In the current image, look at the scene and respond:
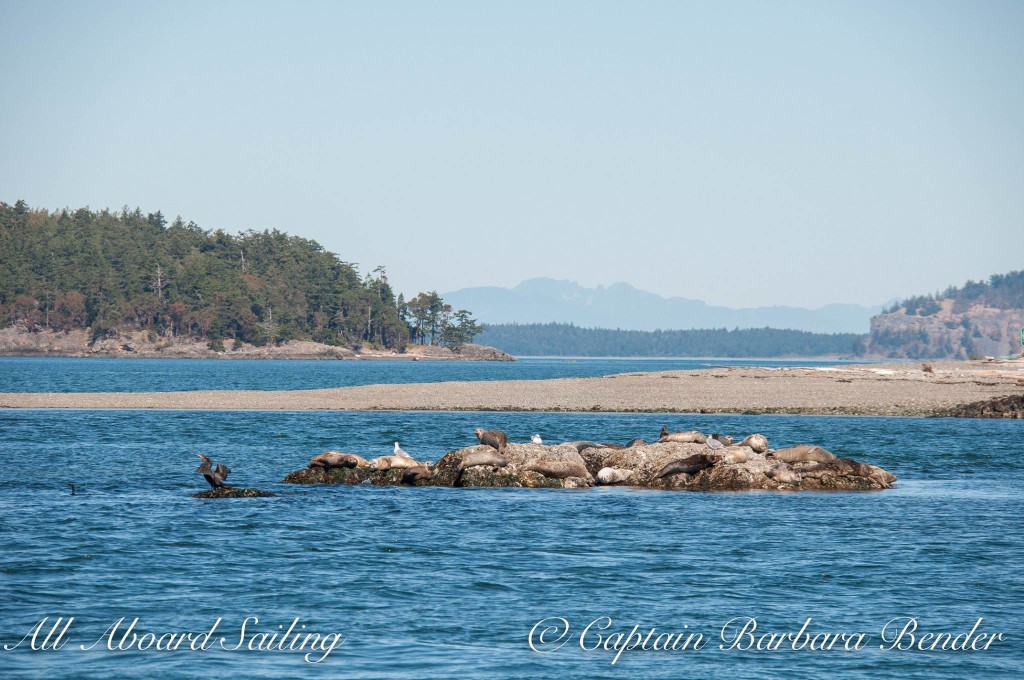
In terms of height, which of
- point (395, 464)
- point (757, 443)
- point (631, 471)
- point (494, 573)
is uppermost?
point (757, 443)

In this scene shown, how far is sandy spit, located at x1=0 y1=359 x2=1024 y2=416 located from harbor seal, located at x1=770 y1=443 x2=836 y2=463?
32.4m

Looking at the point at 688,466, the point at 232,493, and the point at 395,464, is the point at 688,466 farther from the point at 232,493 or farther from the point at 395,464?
the point at 232,493

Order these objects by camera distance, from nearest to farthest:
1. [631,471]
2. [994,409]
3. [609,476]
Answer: [609,476], [631,471], [994,409]

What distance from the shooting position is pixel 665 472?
3878cm

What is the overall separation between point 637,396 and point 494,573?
61851mm

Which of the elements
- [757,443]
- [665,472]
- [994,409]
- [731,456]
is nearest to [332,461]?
[665,472]

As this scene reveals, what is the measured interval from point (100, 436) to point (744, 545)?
36.5 m

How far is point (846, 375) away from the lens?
10369 centimetres

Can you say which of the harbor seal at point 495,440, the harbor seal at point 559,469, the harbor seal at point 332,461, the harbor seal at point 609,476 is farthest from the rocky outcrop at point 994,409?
the harbor seal at point 332,461

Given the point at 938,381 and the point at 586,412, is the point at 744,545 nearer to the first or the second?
the point at 586,412

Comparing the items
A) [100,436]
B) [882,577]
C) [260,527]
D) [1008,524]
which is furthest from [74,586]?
[100,436]

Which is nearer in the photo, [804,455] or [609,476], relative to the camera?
[609,476]

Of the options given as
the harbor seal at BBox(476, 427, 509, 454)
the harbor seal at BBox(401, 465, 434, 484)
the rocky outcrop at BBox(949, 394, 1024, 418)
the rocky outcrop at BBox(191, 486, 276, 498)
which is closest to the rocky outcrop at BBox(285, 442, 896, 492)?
the harbor seal at BBox(401, 465, 434, 484)

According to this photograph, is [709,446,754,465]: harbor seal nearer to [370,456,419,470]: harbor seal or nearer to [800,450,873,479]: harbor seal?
[800,450,873,479]: harbor seal
